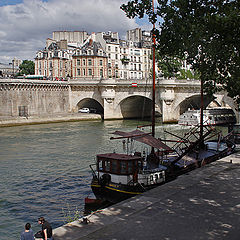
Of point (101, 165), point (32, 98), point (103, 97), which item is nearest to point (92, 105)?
point (103, 97)

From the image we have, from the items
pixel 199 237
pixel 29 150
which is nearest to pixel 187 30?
pixel 199 237

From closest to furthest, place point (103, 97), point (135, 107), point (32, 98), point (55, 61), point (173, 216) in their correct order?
point (173, 216) < point (32, 98) < point (103, 97) < point (135, 107) < point (55, 61)

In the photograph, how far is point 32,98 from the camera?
5606 cm

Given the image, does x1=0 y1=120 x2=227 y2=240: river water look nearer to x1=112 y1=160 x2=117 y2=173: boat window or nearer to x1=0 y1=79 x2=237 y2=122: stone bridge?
x1=112 y1=160 x2=117 y2=173: boat window

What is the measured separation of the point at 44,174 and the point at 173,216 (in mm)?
13428

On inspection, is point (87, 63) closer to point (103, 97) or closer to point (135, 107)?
point (135, 107)

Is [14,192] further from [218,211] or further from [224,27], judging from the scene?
[224,27]

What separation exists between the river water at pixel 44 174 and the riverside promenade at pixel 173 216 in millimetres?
2996

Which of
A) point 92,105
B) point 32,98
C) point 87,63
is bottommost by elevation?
A: point 92,105

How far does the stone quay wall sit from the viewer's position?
52.9 meters

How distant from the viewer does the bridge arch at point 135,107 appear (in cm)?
6175

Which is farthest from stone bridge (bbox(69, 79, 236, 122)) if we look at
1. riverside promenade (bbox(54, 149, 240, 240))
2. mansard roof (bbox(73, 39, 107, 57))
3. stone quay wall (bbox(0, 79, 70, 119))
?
riverside promenade (bbox(54, 149, 240, 240))

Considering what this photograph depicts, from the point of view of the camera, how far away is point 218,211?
40.6 ft

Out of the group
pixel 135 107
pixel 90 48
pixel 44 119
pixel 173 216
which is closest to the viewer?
pixel 173 216
